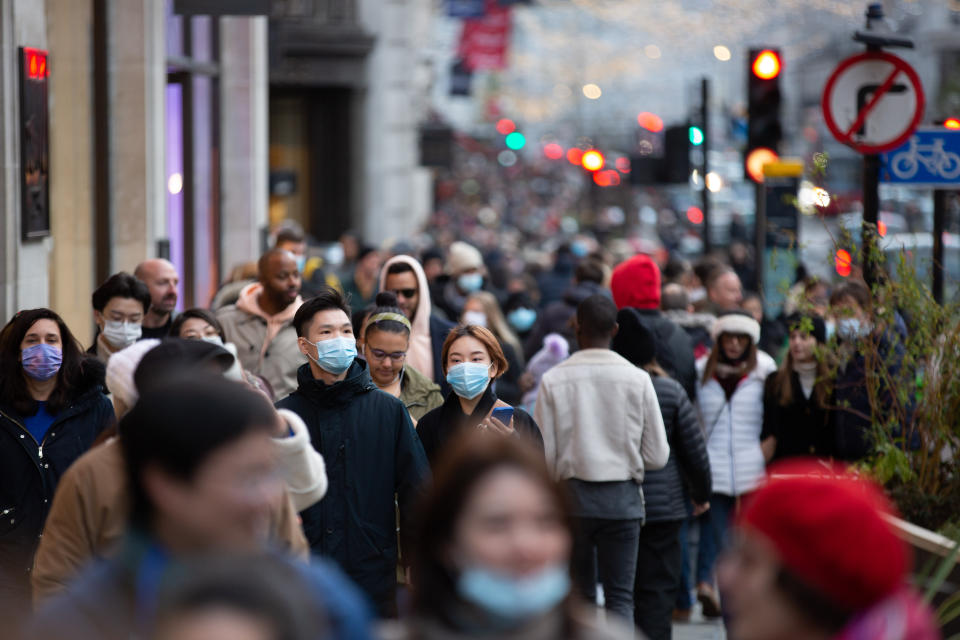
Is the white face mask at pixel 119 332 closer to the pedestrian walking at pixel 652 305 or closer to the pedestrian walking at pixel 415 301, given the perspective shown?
the pedestrian walking at pixel 415 301

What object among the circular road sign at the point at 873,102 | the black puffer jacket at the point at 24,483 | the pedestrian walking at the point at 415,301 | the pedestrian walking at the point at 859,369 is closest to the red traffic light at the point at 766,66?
the circular road sign at the point at 873,102

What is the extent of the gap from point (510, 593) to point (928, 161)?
26.8 feet

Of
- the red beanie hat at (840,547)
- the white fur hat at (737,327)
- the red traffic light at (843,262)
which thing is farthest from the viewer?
the white fur hat at (737,327)

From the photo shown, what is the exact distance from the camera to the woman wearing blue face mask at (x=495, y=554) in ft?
8.92

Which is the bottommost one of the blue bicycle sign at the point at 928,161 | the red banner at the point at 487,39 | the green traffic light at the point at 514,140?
the blue bicycle sign at the point at 928,161

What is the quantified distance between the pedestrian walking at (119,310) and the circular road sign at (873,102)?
4.21 m

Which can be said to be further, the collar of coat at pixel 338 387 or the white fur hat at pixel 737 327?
the white fur hat at pixel 737 327

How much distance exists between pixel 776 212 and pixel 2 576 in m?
12.7

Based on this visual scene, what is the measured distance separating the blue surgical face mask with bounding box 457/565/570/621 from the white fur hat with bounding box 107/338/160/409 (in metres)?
1.96

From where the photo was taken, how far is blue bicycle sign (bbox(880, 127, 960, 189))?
10031 millimetres

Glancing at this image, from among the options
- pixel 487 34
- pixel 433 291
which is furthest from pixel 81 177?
pixel 487 34

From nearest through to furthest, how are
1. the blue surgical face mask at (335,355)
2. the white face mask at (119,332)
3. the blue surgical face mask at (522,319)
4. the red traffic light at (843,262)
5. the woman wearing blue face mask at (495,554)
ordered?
the woman wearing blue face mask at (495,554)
the blue surgical face mask at (335,355)
the white face mask at (119,332)
the red traffic light at (843,262)
the blue surgical face mask at (522,319)

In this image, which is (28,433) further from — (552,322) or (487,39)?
(487,39)

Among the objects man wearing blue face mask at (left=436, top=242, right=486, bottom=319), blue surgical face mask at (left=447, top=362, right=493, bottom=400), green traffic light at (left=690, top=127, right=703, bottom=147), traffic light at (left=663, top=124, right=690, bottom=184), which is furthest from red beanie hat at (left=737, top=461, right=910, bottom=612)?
traffic light at (left=663, top=124, right=690, bottom=184)
